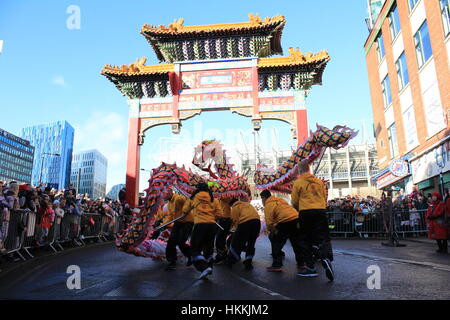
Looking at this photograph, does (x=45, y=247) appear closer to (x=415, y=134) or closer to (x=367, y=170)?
(x=415, y=134)

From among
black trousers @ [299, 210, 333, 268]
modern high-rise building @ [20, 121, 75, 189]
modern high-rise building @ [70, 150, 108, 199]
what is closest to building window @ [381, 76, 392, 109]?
black trousers @ [299, 210, 333, 268]

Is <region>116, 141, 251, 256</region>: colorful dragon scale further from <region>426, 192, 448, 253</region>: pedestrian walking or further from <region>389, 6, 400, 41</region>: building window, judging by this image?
<region>389, 6, 400, 41</region>: building window

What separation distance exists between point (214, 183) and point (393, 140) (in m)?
16.5

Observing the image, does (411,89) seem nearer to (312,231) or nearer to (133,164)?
(133,164)

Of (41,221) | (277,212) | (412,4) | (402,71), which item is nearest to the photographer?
(277,212)

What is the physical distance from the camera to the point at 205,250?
18.6 feet

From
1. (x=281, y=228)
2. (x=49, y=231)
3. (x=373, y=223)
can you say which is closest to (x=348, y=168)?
(x=373, y=223)

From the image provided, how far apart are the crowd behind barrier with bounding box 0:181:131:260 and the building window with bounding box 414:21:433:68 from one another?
15882 millimetres

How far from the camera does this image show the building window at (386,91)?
20.5 m

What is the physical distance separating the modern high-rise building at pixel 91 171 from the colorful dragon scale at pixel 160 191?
202ft

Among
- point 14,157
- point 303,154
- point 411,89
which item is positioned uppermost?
point 14,157

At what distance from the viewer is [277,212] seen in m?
5.65

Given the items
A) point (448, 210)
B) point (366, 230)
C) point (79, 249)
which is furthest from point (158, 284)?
point (366, 230)

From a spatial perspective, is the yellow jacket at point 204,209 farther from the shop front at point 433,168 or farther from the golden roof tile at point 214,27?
the golden roof tile at point 214,27
